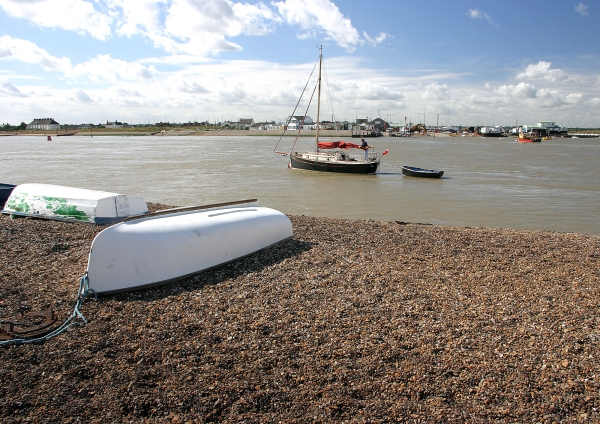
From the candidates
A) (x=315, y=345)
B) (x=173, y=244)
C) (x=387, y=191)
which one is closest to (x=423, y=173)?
(x=387, y=191)

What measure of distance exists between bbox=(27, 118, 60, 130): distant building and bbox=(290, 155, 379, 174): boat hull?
5801 inches

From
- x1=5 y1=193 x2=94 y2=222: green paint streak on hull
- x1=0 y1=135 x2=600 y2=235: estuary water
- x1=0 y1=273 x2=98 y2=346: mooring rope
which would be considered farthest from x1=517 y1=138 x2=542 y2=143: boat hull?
x1=0 y1=273 x2=98 y2=346: mooring rope

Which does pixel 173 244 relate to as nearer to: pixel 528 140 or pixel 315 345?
pixel 315 345

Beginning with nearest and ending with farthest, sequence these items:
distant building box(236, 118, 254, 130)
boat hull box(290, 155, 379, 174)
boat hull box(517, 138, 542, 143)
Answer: boat hull box(290, 155, 379, 174) < boat hull box(517, 138, 542, 143) < distant building box(236, 118, 254, 130)

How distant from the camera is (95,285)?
559cm

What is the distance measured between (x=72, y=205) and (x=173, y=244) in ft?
17.4

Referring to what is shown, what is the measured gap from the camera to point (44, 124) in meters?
152

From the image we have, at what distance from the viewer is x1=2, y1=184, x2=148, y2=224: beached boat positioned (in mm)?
10117

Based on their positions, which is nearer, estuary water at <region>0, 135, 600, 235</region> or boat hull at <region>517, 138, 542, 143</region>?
estuary water at <region>0, 135, 600, 235</region>

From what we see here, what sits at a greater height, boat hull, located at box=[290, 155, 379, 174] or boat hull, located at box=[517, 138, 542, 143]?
boat hull, located at box=[517, 138, 542, 143]

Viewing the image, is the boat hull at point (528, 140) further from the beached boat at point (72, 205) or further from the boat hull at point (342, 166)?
the beached boat at point (72, 205)

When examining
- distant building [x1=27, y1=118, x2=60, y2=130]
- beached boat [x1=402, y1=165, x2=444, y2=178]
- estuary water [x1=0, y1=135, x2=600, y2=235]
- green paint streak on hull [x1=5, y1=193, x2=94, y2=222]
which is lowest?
estuary water [x1=0, y1=135, x2=600, y2=235]

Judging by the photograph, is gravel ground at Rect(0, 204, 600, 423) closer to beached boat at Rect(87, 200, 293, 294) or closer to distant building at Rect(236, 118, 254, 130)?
beached boat at Rect(87, 200, 293, 294)

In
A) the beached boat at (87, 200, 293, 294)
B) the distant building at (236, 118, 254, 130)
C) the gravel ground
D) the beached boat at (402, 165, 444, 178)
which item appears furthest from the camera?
the distant building at (236, 118, 254, 130)
